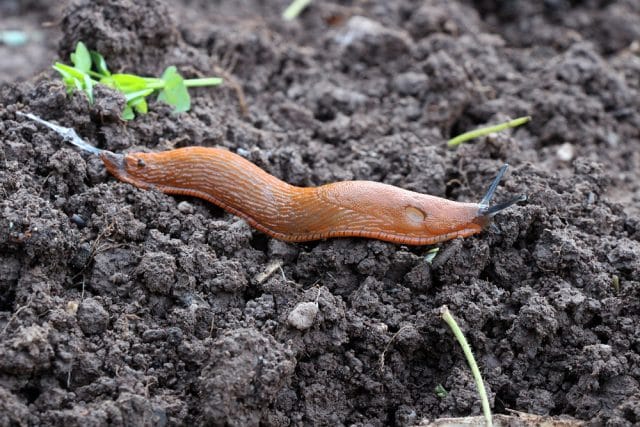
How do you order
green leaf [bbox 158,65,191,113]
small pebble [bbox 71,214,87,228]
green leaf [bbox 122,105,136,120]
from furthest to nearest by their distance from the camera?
1. green leaf [bbox 158,65,191,113]
2. green leaf [bbox 122,105,136,120]
3. small pebble [bbox 71,214,87,228]

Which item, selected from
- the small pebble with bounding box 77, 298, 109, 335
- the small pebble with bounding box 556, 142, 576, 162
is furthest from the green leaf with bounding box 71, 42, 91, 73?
the small pebble with bounding box 556, 142, 576, 162

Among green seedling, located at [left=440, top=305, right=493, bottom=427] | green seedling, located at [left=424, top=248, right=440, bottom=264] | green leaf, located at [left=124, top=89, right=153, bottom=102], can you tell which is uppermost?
green leaf, located at [left=124, top=89, right=153, bottom=102]

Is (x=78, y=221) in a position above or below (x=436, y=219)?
A: below

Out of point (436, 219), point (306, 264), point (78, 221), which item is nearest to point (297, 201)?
point (306, 264)

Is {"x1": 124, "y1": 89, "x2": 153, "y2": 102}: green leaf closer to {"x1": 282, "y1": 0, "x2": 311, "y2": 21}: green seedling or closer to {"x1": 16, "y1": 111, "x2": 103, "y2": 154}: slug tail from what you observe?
{"x1": 16, "y1": 111, "x2": 103, "y2": 154}: slug tail

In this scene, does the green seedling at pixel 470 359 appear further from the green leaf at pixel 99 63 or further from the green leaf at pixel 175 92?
the green leaf at pixel 99 63

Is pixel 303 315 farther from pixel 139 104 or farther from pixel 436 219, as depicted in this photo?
pixel 139 104

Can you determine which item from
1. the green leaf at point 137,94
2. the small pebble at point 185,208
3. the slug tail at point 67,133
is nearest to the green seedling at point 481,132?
the small pebble at point 185,208
